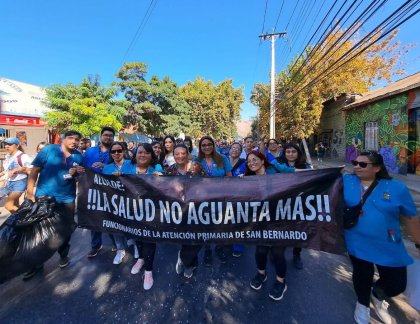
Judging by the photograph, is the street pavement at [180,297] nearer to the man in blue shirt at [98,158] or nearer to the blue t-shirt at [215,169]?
the man in blue shirt at [98,158]

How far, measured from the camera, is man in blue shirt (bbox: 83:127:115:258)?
3.56 m

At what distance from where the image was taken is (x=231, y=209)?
8.58 feet

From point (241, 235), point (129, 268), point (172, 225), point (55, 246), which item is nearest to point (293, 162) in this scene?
point (241, 235)

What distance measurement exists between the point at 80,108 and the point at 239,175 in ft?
42.9

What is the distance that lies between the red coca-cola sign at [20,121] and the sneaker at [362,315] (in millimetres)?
21031

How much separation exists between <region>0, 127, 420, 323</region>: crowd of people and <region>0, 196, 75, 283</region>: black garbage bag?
170 mm

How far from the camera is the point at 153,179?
2783 millimetres

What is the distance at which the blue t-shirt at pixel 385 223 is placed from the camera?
6.62 feet

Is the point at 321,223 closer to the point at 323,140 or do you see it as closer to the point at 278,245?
the point at 278,245

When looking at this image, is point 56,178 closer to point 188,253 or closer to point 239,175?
point 188,253

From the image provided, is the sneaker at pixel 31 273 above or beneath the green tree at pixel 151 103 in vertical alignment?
beneath

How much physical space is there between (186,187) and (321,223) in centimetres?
140

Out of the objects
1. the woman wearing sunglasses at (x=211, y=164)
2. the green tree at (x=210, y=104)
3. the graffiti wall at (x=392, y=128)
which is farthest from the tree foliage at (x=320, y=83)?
the woman wearing sunglasses at (x=211, y=164)

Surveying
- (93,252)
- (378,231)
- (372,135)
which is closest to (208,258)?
(93,252)
